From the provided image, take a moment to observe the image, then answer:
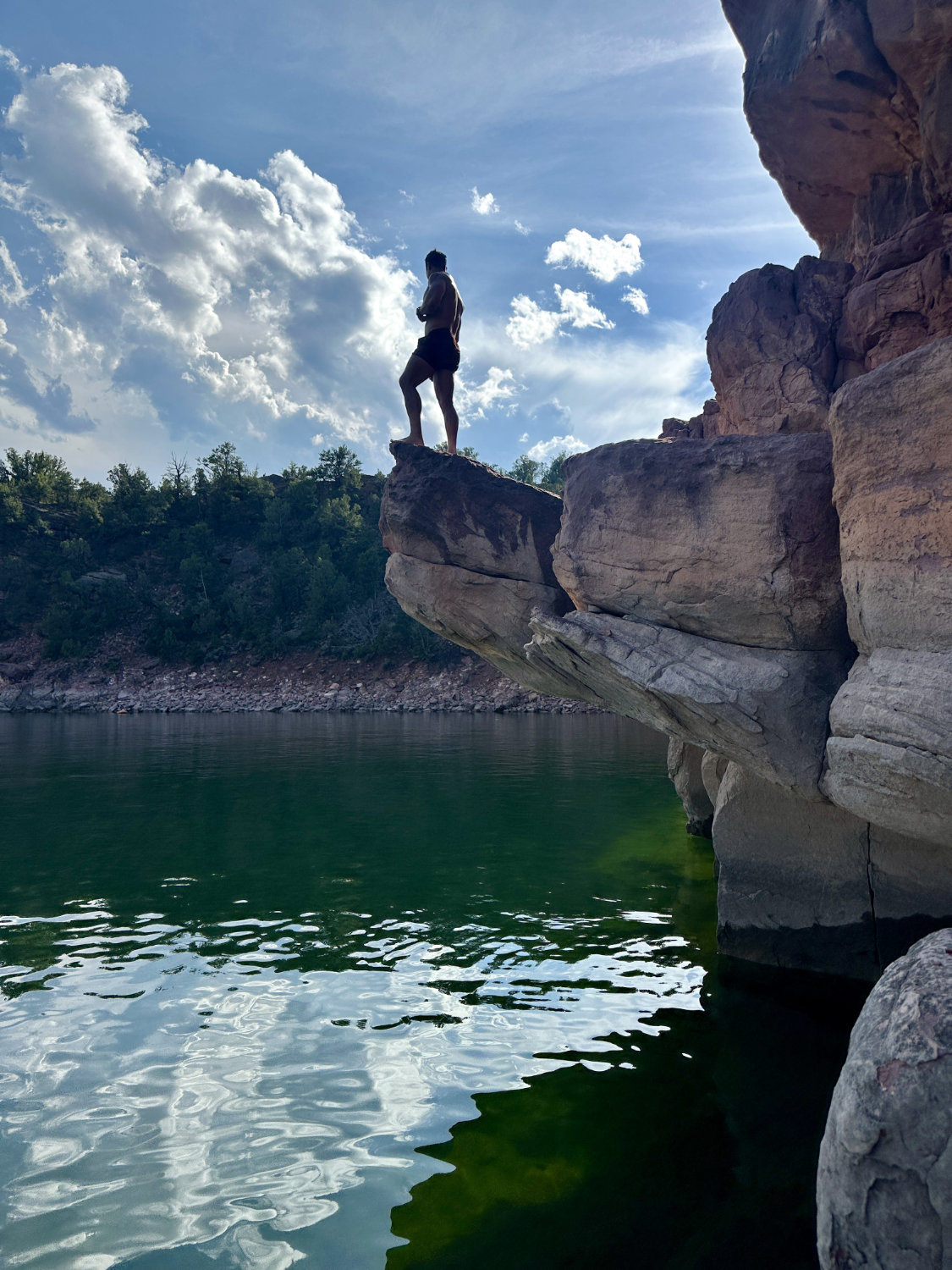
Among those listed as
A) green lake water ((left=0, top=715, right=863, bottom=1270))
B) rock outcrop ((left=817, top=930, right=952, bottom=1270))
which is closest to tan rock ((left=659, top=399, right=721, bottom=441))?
green lake water ((left=0, top=715, right=863, bottom=1270))

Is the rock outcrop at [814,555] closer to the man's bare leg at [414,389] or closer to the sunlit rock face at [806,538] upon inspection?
the sunlit rock face at [806,538]

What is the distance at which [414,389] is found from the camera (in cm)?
1045

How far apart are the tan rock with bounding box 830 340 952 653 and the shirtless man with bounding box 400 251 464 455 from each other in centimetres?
540

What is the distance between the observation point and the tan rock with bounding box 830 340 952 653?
5.51m

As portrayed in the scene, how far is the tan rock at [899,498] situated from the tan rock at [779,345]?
2295 mm

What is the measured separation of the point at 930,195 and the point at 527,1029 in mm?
8474

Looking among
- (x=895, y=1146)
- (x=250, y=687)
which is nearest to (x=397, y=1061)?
(x=895, y=1146)

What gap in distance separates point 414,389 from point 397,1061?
25.7 ft

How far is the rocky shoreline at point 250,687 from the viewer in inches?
1962

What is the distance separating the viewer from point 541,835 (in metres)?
14.2

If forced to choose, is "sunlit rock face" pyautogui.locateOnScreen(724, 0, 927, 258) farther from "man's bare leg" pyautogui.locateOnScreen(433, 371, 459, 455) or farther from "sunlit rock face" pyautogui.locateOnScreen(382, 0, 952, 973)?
"man's bare leg" pyautogui.locateOnScreen(433, 371, 459, 455)

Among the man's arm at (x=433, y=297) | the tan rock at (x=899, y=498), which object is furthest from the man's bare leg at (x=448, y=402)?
the tan rock at (x=899, y=498)

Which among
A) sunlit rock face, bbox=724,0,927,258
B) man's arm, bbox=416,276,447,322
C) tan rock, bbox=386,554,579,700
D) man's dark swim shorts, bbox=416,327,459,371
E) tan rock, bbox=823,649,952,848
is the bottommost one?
tan rock, bbox=823,649,952,848

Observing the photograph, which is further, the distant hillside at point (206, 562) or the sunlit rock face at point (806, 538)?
the distant hillside at point (206, 562)
